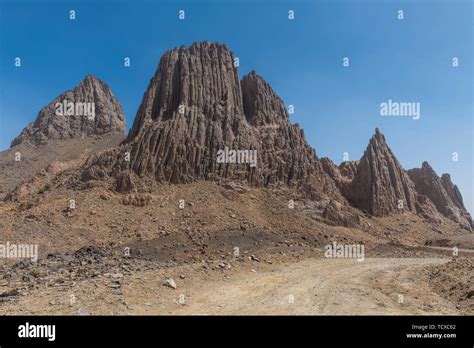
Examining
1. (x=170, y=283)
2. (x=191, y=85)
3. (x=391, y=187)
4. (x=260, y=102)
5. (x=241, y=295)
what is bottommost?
(x=241, y=295)

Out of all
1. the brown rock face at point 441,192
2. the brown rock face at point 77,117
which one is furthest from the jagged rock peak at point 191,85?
the brown rock face at point 441,192

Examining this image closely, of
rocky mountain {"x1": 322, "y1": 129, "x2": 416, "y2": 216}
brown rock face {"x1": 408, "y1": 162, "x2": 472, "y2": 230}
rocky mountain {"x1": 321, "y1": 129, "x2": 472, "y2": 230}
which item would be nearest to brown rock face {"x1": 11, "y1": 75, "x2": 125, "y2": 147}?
rocky mountain {"x1": 322, "y1": 129, "x2": 416, "y2": 216}

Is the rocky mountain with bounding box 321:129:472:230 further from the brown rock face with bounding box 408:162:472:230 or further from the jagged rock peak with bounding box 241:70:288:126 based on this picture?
the jagged rock peak with bounding box 241:70:288:126

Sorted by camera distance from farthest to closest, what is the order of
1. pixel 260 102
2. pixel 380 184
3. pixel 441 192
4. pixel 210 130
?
pixel 441 192 → pixel 380 184 → pixel 260 102 → pixel 210 130

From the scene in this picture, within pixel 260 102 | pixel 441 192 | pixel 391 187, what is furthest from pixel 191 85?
pixel 441 192

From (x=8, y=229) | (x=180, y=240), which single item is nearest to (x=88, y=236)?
(x=8, y=229)

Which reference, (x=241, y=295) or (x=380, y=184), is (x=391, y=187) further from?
(x=241, y=295)
